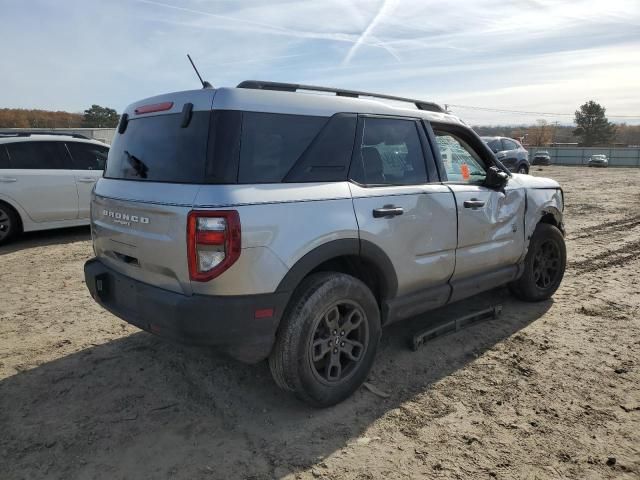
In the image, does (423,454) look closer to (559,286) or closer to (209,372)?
(209,372)

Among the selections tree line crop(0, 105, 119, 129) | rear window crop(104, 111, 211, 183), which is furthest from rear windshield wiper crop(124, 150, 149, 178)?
tree line crop(0, 105, 119, 129)

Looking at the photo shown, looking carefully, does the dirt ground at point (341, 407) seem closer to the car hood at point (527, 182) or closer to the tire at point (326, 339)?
the tire at point (326, 339)

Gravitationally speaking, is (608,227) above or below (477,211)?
below

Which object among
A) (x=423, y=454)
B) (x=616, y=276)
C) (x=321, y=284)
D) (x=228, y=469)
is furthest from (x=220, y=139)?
(x=616, y=276)

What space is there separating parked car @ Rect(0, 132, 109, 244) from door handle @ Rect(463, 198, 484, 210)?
21.6 feet

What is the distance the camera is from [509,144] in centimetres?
1805

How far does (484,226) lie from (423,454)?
204cm

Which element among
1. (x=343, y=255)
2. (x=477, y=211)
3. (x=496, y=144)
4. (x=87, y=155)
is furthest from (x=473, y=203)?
(x=496, y=144)

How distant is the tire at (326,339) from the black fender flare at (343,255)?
0.15m

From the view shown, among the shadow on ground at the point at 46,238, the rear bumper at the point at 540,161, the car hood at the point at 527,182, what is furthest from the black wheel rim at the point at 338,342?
the rear bumper at the point at 540,161

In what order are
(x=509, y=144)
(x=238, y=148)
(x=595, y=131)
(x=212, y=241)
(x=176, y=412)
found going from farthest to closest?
(x=595, y=131) < (x=509, y=144) < (x=176, y=412) < (x=238, y=148) < (x=212, y=241)

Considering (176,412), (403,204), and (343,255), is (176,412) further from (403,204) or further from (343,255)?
(403,204)

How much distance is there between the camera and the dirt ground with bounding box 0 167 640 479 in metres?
2.56

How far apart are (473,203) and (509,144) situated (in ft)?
51.6
